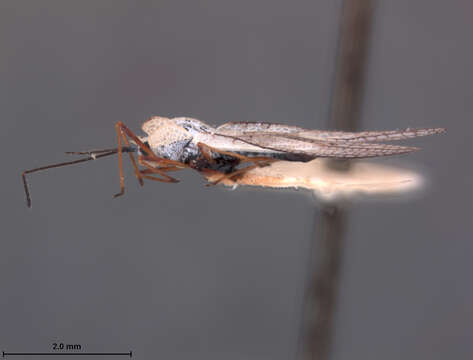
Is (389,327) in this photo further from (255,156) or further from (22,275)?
(22,275)

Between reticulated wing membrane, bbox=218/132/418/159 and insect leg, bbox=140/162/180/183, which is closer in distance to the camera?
reticulated wing membrane, bbox=218/132/418/159

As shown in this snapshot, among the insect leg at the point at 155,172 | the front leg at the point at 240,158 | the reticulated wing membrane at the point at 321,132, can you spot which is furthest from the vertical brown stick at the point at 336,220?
the insect leg at the point at 155,172

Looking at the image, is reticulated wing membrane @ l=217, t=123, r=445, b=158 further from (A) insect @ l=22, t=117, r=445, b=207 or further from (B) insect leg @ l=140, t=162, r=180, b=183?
(B) insect leg @ l=140, t=162, r=180, b=183

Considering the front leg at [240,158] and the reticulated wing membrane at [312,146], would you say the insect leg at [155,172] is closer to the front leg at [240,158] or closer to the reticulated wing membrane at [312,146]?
the front leg at [240,158]

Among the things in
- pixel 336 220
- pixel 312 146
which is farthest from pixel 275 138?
pixel 336 220

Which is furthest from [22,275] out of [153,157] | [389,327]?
[389,327]

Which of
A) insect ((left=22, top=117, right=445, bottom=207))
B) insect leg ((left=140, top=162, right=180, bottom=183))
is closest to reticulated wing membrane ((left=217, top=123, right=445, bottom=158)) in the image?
insect ((left=22, top=117, right=445, bottom=207))

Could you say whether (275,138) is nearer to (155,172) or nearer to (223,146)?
(223,146)
